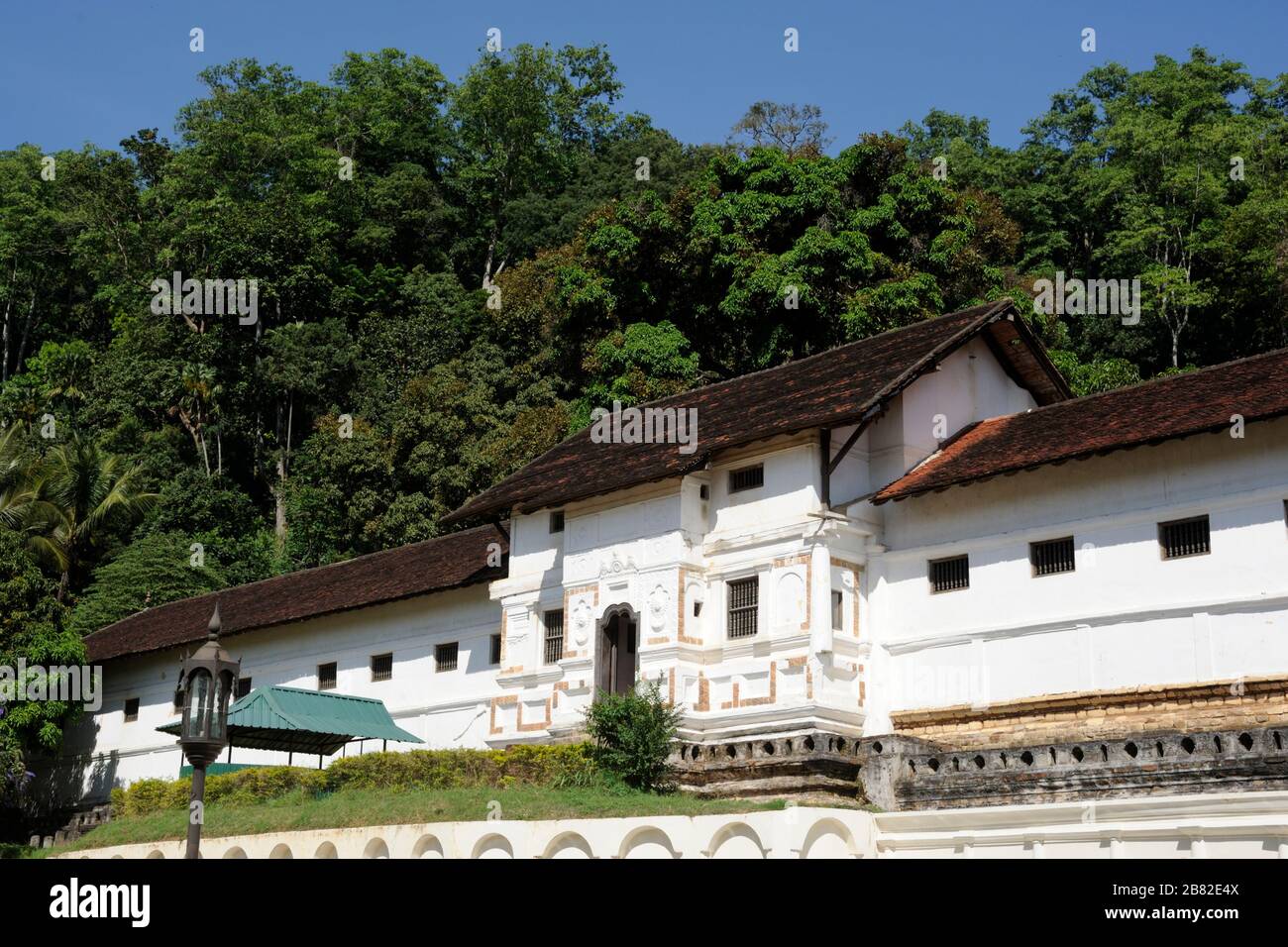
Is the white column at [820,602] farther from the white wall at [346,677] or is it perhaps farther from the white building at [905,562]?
the white wall at [346,677]

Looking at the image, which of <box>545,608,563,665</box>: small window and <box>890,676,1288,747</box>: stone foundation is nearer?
<box>890,676,1288,747</box>: stone foundation

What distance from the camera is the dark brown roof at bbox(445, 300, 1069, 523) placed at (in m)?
30.6

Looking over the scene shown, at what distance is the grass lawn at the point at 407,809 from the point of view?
25078 mm

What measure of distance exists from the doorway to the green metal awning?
6082 mm

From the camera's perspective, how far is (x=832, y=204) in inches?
1949

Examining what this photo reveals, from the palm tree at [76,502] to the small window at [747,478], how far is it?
2852 cm

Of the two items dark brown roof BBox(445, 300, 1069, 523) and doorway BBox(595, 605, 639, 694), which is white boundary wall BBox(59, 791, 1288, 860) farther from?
dark brown roof BBox(445, 300, 1069, 523)

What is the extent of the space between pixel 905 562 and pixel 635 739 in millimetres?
6276

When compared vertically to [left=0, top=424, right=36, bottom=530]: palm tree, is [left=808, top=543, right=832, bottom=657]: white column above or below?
below

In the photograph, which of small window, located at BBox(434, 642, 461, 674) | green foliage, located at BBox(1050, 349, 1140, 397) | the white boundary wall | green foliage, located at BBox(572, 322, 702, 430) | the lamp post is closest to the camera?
the lamp post

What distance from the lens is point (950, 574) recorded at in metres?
30.0

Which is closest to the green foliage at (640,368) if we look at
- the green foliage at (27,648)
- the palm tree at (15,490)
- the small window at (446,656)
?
the small window at (446,656)

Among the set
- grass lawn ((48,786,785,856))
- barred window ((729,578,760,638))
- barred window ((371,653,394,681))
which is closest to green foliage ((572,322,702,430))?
barred window ((371,653,394,681))

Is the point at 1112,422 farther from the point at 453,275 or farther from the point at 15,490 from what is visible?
the point at 453,275
